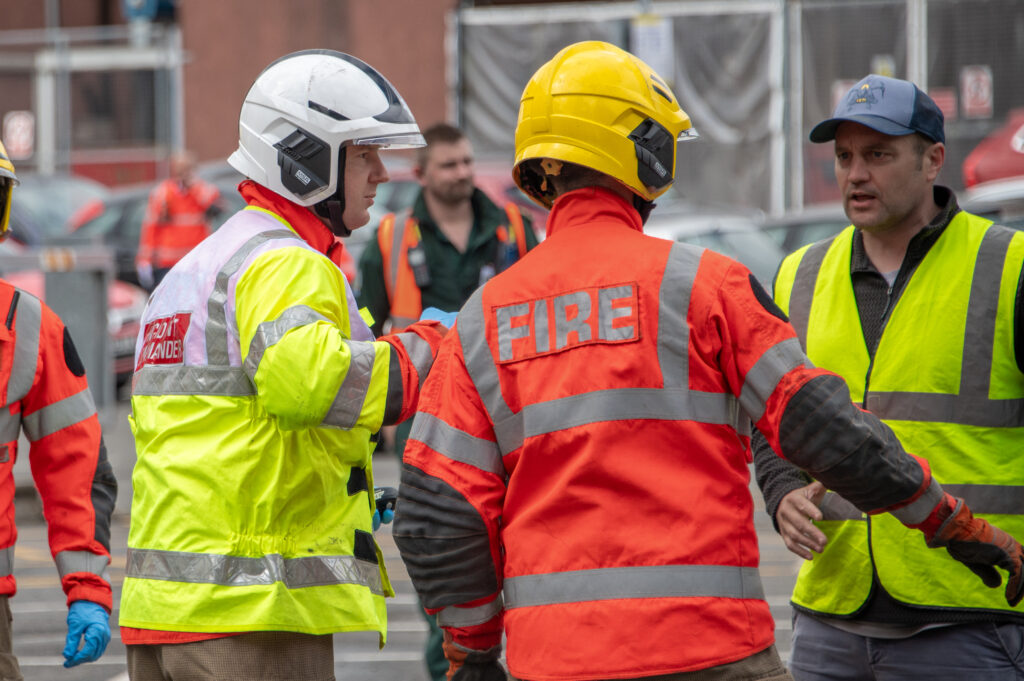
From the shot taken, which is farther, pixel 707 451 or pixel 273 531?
pixel 273 531

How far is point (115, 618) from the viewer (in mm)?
7816

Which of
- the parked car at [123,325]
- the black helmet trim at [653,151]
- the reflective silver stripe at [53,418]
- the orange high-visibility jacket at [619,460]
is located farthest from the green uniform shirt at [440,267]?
the parked car at [123,325]

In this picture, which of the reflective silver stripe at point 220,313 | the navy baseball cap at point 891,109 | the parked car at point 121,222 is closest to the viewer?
the reflective silver stripe at point 220,313

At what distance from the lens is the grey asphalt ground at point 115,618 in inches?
273

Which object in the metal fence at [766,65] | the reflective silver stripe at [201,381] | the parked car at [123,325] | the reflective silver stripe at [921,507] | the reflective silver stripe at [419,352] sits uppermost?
the metal fence at [766,65]

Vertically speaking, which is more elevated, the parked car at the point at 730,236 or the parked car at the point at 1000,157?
the parked car at the point at 1000,157

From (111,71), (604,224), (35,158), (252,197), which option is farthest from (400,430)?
(35,158)

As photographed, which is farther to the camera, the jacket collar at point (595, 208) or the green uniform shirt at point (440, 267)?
the green uniform shirt at point (440, 267)

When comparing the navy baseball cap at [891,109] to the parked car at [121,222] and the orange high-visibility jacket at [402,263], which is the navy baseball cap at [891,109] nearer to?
the orange high-visibility jacket at [402,263]

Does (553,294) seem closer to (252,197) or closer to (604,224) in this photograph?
(604,224)

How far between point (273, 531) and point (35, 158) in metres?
24.1

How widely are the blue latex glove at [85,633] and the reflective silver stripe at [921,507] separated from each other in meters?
2.11

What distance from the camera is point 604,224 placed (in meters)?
3.20

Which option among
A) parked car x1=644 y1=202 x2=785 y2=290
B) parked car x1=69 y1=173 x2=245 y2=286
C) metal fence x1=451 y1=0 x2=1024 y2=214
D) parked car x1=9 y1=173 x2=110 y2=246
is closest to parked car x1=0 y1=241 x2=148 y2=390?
parked car x1=69 y1=173 x2=245 y2=286
